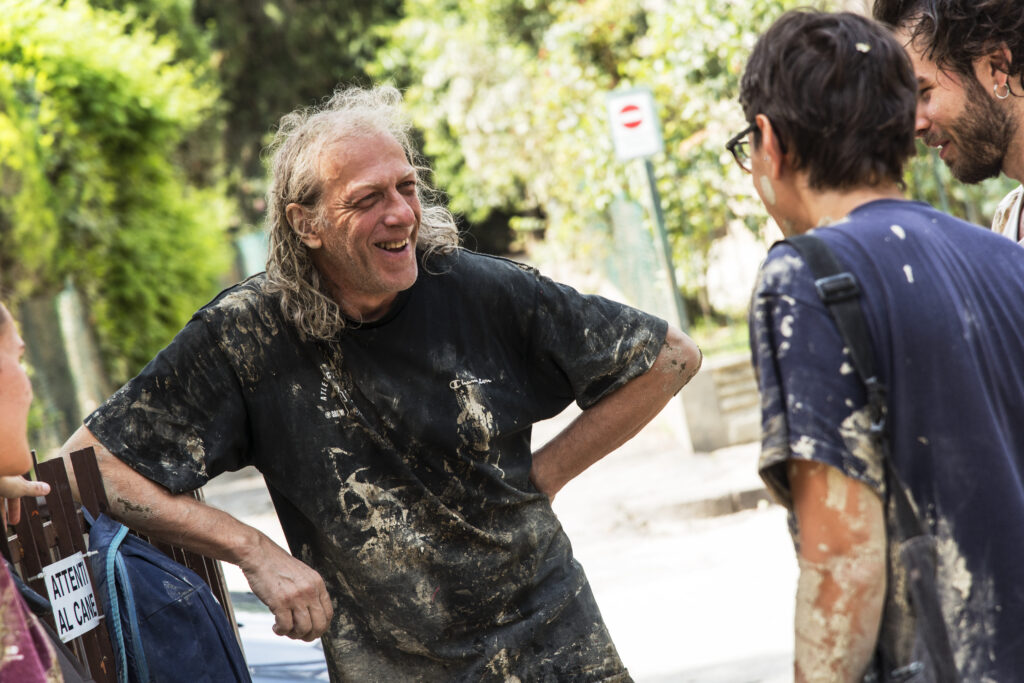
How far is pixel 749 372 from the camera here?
933 cm

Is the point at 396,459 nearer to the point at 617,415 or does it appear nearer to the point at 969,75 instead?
the point at 617,415

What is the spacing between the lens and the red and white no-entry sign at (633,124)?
930 centimetres

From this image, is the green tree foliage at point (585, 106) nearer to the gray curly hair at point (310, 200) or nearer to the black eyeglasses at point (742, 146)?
the gray curly hair at point (310, 200)

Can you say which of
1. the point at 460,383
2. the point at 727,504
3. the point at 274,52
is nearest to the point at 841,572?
the point at 460,383

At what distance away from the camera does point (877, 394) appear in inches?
69.4

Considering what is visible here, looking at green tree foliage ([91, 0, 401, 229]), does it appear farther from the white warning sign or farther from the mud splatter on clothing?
the mud splatter on clothing

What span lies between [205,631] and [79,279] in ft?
35.8

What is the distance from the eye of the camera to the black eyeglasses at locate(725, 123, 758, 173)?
1975 millimetres

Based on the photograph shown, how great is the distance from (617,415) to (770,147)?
4.17 feet

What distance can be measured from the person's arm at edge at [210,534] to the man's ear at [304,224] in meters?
0.70

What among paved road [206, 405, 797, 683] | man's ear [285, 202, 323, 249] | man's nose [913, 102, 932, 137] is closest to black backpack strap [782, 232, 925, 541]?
man's nose [913, 102, 932, 137]

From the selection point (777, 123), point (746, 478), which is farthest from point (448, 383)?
point (746, 478)

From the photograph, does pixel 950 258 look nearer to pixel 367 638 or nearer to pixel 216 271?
pixel 367 638

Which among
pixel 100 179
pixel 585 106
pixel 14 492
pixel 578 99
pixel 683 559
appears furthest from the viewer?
pixel 578 99
